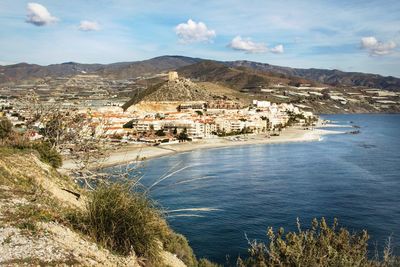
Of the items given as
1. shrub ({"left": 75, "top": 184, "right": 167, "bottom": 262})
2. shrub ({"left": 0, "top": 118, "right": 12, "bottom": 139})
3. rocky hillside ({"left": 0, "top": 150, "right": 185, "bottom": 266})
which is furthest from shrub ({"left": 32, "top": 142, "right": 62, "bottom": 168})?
shrub ({"left": 75, "top": 184, "right": 167, "bottom": 262})

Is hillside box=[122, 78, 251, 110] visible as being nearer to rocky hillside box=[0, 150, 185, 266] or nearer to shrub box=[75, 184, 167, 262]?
rocky hillside box=[0, 150, 185, 266]

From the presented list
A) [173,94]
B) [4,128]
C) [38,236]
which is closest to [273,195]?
[4,128]

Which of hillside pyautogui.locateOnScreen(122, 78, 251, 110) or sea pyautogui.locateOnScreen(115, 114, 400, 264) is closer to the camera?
sea pyautogui.locateOnScreen(115, 114, 400, 264)

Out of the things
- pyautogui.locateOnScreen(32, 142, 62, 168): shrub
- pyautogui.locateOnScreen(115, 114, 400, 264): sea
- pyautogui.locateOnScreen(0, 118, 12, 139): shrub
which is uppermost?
pyautogui.locateOnScreen(0, 118, 12, 139): shrub

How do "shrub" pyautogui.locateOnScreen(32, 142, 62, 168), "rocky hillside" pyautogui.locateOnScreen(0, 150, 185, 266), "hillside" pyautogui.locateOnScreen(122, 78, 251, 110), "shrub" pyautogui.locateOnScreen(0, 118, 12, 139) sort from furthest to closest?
"hillside" pyautogui.locateOnScreen(122, 78, 251, 110)
"shrub" pyautogui.locateOnScreen(0, 118, 12, 139)
"shrub" pyautogui.locateOnScreen(32, 142, 62, 168)
"rocky hillside" pyautogui.locateOnScreen(0, 150, 185, 266)

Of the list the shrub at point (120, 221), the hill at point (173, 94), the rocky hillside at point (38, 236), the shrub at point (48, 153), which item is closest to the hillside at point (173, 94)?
the hill at point (173, 94)

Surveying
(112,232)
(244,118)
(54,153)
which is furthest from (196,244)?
(244,118)

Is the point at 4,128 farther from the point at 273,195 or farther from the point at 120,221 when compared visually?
the point at 273,195

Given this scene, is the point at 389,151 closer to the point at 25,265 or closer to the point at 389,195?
the point at 389,195
